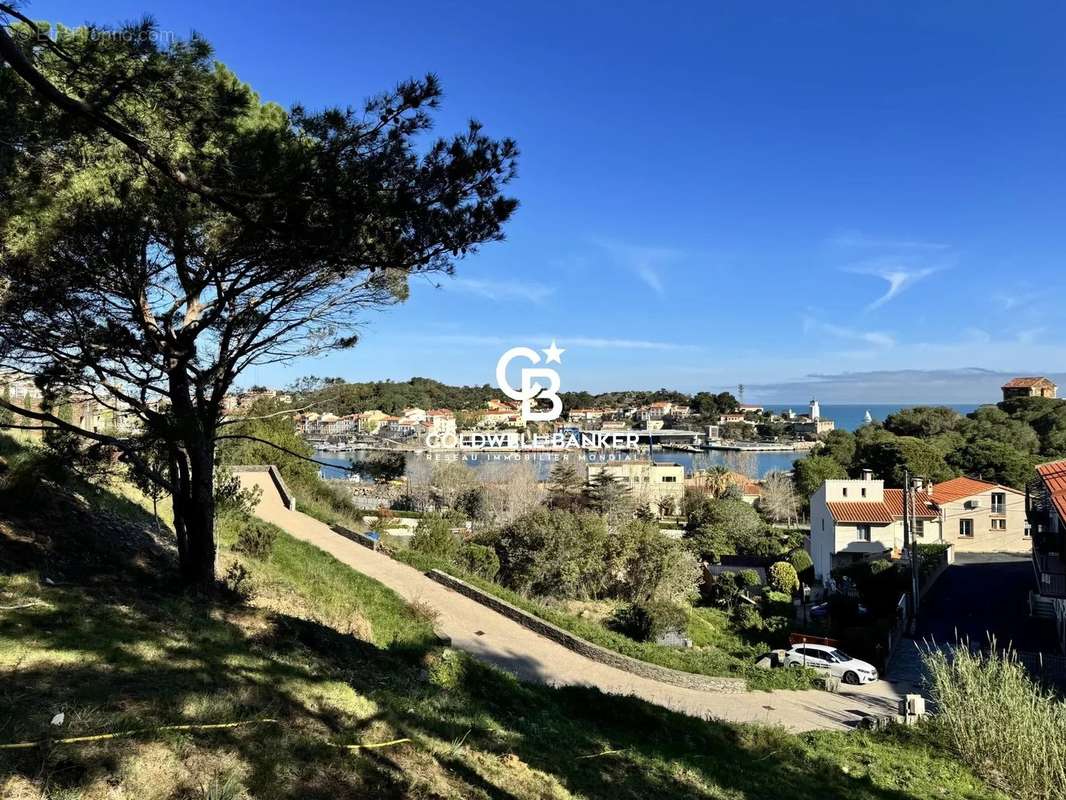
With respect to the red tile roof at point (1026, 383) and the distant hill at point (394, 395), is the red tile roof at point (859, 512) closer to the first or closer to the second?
the distant hill at point (394, 395)

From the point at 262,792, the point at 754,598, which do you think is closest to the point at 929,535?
the point at 754,598

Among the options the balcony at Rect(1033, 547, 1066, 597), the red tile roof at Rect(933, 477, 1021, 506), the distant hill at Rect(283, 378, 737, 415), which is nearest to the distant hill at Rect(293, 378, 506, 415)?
the distant hill at Rect(283, 378, 737, 415)

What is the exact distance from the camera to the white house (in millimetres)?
28906

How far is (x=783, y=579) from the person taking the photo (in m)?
25.2

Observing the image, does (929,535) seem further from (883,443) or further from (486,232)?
(486,232)

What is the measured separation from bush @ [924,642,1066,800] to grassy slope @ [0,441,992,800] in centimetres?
36

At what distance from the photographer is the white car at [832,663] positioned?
1482 cm

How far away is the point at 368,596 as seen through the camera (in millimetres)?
12508

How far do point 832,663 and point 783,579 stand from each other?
10643 mm

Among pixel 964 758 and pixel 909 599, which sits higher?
pixel 964 758

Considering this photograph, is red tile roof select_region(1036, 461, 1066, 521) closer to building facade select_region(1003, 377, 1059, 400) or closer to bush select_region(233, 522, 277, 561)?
bush select_region(233, 522, 277, 561)

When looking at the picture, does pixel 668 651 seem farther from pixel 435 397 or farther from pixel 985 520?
pixel 435 397

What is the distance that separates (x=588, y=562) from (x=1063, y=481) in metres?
12.6

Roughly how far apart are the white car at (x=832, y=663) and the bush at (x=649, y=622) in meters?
2.61
